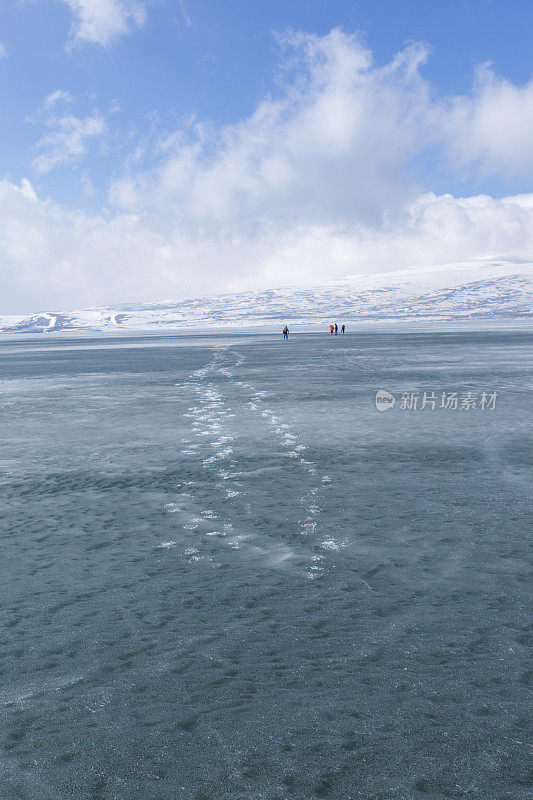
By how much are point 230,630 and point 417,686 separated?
1820 millimetres

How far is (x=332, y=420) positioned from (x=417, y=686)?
13.4 metres

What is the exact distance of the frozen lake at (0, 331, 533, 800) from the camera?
14.1 feet

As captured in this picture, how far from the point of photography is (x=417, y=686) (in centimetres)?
514

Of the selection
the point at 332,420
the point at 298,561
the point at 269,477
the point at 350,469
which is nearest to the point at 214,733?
the point at 298,561

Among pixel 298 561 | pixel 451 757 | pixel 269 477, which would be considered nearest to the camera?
pixel 451 757

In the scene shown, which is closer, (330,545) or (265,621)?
(265,621)

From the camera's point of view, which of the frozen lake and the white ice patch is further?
the white ice patch

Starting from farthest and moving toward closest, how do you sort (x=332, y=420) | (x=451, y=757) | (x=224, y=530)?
(x=332, y=420)
(x=224, y=530)
(x=451, y=757)

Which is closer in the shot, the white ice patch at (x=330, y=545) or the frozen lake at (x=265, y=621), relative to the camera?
the frozen lake at (x=265, y=621)

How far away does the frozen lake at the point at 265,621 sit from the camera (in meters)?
4.30

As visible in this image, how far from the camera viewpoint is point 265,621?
6301mm

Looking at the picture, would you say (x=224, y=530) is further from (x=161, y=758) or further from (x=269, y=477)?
(x=161, y=758)

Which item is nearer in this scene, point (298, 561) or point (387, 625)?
point (387, 625)

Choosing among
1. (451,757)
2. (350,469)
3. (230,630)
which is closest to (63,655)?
(230,630)
